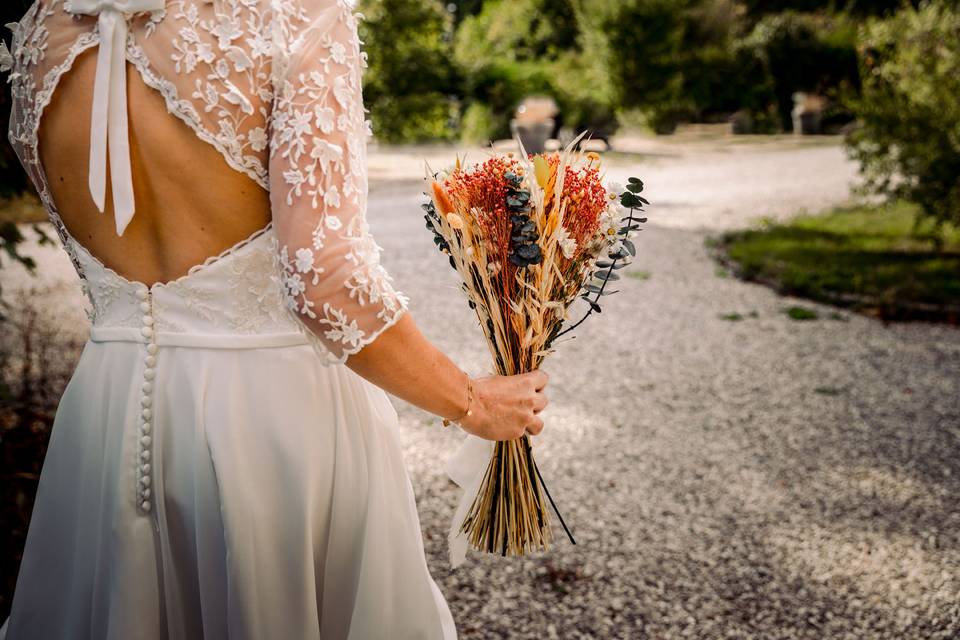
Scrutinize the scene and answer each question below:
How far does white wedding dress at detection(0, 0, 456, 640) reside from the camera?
4.00 ft

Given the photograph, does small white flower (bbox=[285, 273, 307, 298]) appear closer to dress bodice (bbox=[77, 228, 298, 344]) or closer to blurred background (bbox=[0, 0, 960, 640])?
dress bodice (bbox=[77, 228, 298, 344])

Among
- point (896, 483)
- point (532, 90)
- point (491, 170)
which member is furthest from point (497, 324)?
point (532, 90)

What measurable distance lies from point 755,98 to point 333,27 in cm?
2659

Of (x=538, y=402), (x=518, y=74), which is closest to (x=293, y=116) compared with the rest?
(x=538, y=402)

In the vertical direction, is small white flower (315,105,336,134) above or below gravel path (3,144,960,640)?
above

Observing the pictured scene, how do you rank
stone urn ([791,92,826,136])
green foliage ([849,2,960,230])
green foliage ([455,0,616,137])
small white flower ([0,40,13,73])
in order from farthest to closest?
stone urn ([791,92,826,136]), green foliage ([455,0,616,137]), green foliage ([849,2,960,230]), small white flower ([0,40,13,73])

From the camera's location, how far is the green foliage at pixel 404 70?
18734mm

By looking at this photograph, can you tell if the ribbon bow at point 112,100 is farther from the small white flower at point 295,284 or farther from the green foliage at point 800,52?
the green foliage at point 800,52

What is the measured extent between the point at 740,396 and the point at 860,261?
416cm

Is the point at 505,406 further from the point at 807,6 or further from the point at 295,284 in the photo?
the point at 807,6

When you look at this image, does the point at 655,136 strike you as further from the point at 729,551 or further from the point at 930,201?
the point at 729,551

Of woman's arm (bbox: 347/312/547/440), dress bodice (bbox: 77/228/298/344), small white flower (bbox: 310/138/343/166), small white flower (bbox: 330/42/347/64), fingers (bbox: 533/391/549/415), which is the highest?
small white flower (bbox: 330/42/347/64)

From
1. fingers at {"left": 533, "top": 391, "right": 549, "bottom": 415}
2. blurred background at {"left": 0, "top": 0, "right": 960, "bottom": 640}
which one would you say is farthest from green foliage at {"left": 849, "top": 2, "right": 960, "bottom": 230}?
fingers at {"left": 533, "top": 391, "right": 549, "bottom": 415}

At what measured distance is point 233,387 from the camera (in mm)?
1395
